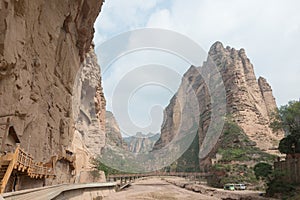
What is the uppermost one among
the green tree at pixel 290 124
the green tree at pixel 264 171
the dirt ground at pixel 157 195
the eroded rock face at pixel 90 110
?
the eroded rock face at pixel 90 110

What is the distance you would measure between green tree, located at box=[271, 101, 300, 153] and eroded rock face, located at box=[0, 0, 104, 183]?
21.0 metres

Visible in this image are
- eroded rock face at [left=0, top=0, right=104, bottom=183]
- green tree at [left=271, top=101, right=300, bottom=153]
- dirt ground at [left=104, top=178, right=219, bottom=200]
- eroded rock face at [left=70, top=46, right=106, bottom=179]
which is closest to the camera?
eroded rock face at [left=0, top=0, right=104, bottom=183]

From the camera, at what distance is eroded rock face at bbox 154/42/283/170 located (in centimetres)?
6506

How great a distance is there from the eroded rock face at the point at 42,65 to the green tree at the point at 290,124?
68.8 ft

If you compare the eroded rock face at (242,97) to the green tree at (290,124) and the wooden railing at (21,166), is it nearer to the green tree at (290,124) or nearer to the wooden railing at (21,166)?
the green tree at (290,124)

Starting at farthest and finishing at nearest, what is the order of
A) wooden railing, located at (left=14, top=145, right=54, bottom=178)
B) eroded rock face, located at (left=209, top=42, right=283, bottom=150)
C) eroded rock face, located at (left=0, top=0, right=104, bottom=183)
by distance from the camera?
eroded rock face, located at (left=209, top=42, right=283, bottom=150), eroded rock face, located at (left=0, top=0, right=104, bottom=183), wooden railing, located at (left=14, top=145, right=54, bottom=178)

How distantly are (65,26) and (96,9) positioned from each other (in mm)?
4199

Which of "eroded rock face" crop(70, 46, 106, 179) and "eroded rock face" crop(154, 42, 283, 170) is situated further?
"eroded rock face" crop(154, 42, 283, 170)

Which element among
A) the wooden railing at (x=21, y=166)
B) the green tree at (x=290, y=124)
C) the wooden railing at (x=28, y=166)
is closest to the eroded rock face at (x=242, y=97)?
the green tree at (x=290, y=124)

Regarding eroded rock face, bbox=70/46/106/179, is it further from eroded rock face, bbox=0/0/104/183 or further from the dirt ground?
eroded rock face, bbox=0/0/104/183

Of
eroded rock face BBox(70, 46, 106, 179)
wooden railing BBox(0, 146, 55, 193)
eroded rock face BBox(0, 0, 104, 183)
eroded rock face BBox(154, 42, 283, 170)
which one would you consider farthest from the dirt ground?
eroded rock face BBox(154, 42, 283, 170)

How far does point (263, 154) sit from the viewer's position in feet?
169

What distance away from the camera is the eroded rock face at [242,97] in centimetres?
6506

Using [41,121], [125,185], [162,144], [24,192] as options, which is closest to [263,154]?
[125,185]
